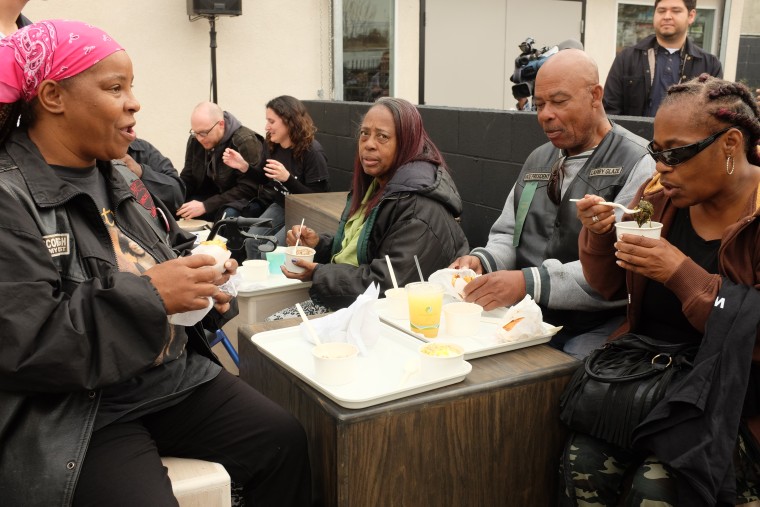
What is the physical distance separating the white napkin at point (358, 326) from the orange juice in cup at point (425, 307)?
126 millimetres

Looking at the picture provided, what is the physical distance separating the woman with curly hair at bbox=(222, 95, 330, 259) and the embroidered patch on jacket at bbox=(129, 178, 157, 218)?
9.63 ft

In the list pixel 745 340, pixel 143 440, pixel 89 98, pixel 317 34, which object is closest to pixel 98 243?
pixel 89 98

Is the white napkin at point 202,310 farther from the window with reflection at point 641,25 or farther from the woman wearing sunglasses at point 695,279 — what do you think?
the window with reflection at point 641,25

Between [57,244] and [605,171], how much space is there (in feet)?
6.18

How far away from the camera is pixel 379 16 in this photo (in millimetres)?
7574

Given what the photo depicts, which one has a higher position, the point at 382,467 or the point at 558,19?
the point at 558,19

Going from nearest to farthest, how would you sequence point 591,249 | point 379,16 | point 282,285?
point 591,249
point 282,285
point 379,16

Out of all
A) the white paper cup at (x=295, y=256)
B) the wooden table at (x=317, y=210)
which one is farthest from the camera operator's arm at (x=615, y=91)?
the white paper cup at (x=295, y=256)

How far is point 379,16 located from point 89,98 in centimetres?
618

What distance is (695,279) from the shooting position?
6.29ft

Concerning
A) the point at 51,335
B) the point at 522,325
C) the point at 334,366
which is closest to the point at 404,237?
the point at 522,325

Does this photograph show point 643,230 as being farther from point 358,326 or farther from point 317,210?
point 317,210

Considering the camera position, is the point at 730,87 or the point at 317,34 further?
the point at 317,34

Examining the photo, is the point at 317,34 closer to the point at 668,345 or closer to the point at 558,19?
the point at 558,19
